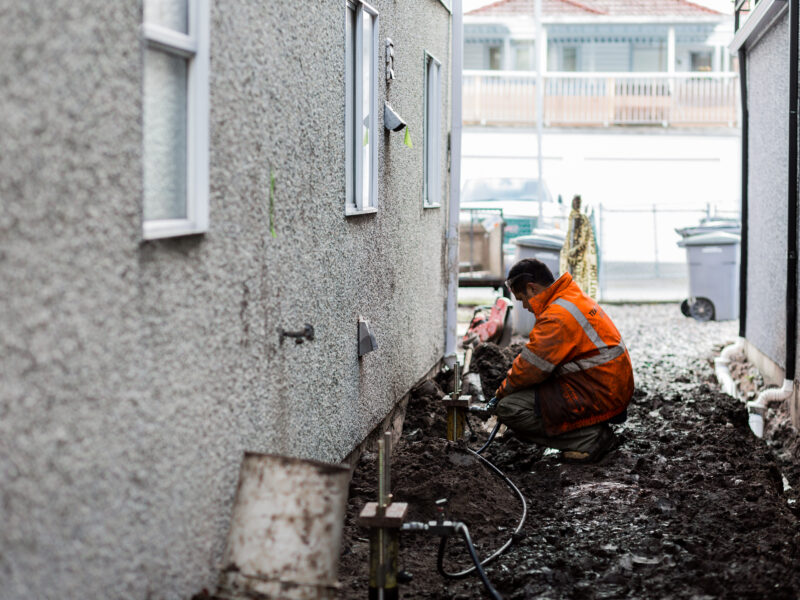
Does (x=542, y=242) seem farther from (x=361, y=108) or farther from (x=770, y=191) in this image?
(x=361, y=108)

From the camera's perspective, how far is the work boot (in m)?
7.10

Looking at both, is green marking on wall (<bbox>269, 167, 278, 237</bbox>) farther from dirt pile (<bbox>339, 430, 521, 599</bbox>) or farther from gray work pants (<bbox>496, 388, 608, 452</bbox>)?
gray work pants (<bbox>496, 388, 608, 452</bbox>)

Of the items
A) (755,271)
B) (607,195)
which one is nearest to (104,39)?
(755,271)

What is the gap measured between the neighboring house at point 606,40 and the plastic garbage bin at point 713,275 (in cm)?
2025

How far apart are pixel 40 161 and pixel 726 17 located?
116 ft

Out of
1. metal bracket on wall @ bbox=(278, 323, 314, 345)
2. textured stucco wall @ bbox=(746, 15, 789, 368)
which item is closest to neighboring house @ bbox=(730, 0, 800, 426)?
textured stucco wall @ bbox=(746, 15, 789, 368)

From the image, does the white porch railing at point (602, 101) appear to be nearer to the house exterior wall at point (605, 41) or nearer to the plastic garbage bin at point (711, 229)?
the house exterior wall at point (605, 41)

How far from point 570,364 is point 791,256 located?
8.73 ft

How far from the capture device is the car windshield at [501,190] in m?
27.3

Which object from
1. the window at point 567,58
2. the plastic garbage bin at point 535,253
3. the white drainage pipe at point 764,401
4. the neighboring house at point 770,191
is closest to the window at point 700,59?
the window at point 567,58

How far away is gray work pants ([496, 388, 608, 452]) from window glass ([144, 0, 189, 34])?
13.9 feet

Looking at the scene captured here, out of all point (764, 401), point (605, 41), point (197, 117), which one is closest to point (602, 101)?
point (605, 41)

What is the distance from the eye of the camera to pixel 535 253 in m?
14.2

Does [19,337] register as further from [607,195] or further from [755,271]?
[607,195]
